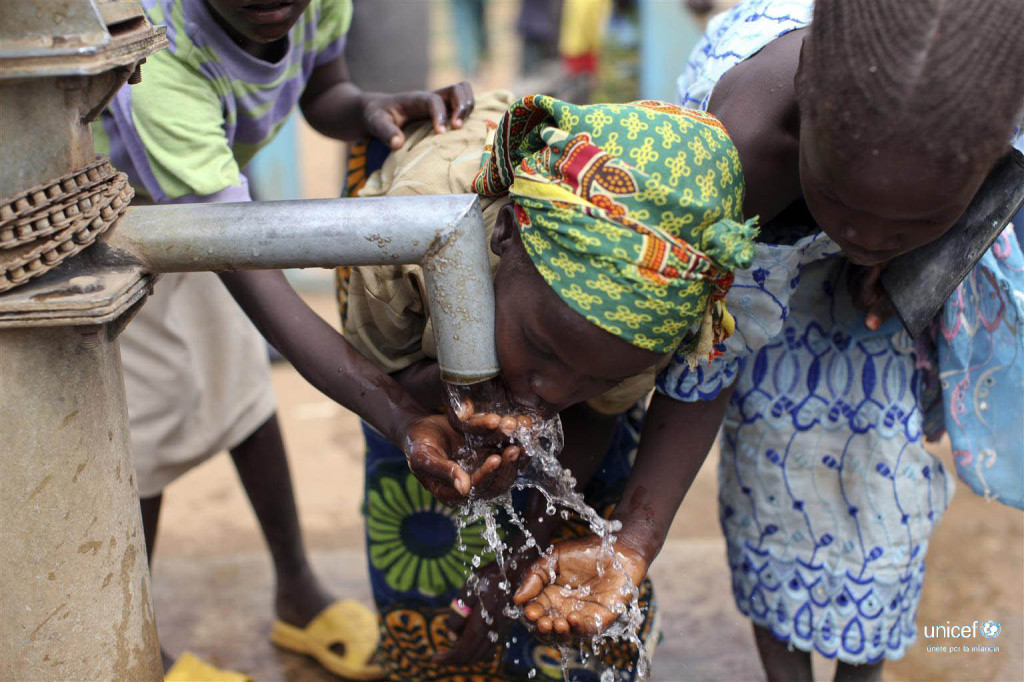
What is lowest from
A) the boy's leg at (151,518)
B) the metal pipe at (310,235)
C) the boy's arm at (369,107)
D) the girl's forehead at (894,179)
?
the boy's leg at (151,518)

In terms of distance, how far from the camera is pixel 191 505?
3615 mm

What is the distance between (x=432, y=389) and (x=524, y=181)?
0.43 m

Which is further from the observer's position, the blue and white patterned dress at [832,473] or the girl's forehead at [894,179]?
the blue and white patterned dress at [832,473]

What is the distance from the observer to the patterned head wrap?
136 cm

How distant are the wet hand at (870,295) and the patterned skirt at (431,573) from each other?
491mm

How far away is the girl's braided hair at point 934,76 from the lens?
123 centimetres

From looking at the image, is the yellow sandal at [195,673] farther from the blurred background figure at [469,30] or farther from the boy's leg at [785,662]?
the blurred background figure at [469,30]

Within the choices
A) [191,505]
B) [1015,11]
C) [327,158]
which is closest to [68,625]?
[1015,11]

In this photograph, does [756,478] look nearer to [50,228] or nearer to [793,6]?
[793,6]

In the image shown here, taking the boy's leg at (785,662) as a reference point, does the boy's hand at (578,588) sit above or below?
above

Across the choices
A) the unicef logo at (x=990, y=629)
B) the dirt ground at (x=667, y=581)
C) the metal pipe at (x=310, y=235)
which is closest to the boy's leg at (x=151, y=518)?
the dirt ground at (x=667, y=581)

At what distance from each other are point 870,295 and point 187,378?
1391mm

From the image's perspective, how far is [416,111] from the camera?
6.38 ft

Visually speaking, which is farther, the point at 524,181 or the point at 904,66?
the point at 524,181
